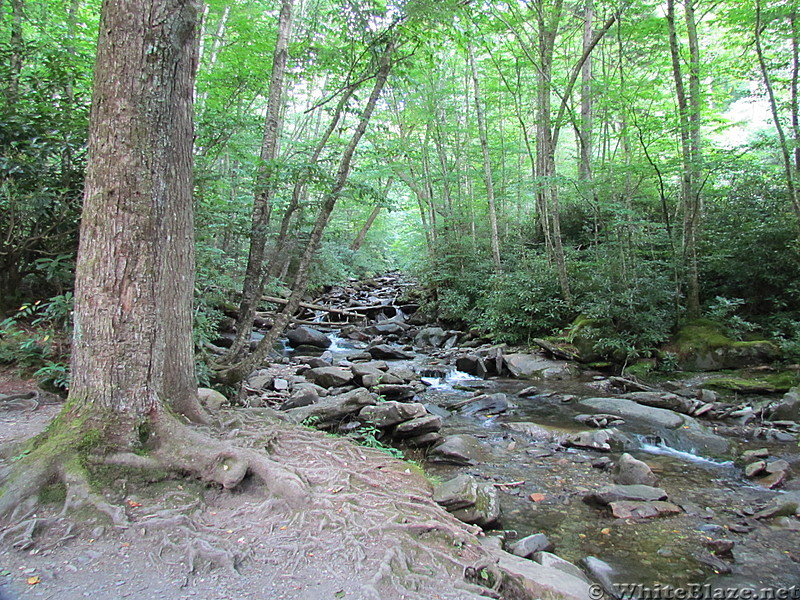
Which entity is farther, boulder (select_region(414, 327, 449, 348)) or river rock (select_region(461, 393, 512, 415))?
boulder (select_region(414, 327, 449, 348))

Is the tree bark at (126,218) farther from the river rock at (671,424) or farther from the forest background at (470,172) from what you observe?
the river rock at (671,424)

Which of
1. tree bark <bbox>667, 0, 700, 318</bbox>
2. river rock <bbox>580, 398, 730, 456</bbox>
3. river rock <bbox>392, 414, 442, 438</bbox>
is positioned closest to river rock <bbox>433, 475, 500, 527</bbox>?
river rock <bbox>392, 414, 442, 438</bbox>

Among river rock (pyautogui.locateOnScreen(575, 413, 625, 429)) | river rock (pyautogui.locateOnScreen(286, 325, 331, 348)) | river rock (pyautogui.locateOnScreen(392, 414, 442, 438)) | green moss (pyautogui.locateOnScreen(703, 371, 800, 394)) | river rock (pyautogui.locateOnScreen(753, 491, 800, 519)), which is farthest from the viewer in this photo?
river rock (pyautogui.locateOnScreen(286, 325, 331, 348))

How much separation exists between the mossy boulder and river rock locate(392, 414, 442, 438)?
6765mm

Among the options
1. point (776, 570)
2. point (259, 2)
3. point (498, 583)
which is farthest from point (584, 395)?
→ point (259, 2)

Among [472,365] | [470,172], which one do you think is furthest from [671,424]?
[470,172]

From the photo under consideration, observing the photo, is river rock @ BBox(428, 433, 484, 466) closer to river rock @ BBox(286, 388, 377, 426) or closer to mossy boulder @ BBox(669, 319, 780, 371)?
river rock @ BBox(286, 388, 377, 426)

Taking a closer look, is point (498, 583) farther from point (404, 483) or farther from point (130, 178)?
point (130, 178)

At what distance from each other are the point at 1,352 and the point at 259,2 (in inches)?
425

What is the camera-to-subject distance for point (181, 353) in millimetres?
4406

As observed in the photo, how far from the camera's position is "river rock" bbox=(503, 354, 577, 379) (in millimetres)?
11258

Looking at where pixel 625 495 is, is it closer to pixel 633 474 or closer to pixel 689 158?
pixel 633 474

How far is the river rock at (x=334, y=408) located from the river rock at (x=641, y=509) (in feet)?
13.3

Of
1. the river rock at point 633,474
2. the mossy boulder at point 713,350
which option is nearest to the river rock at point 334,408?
the river rock at point 633,474
